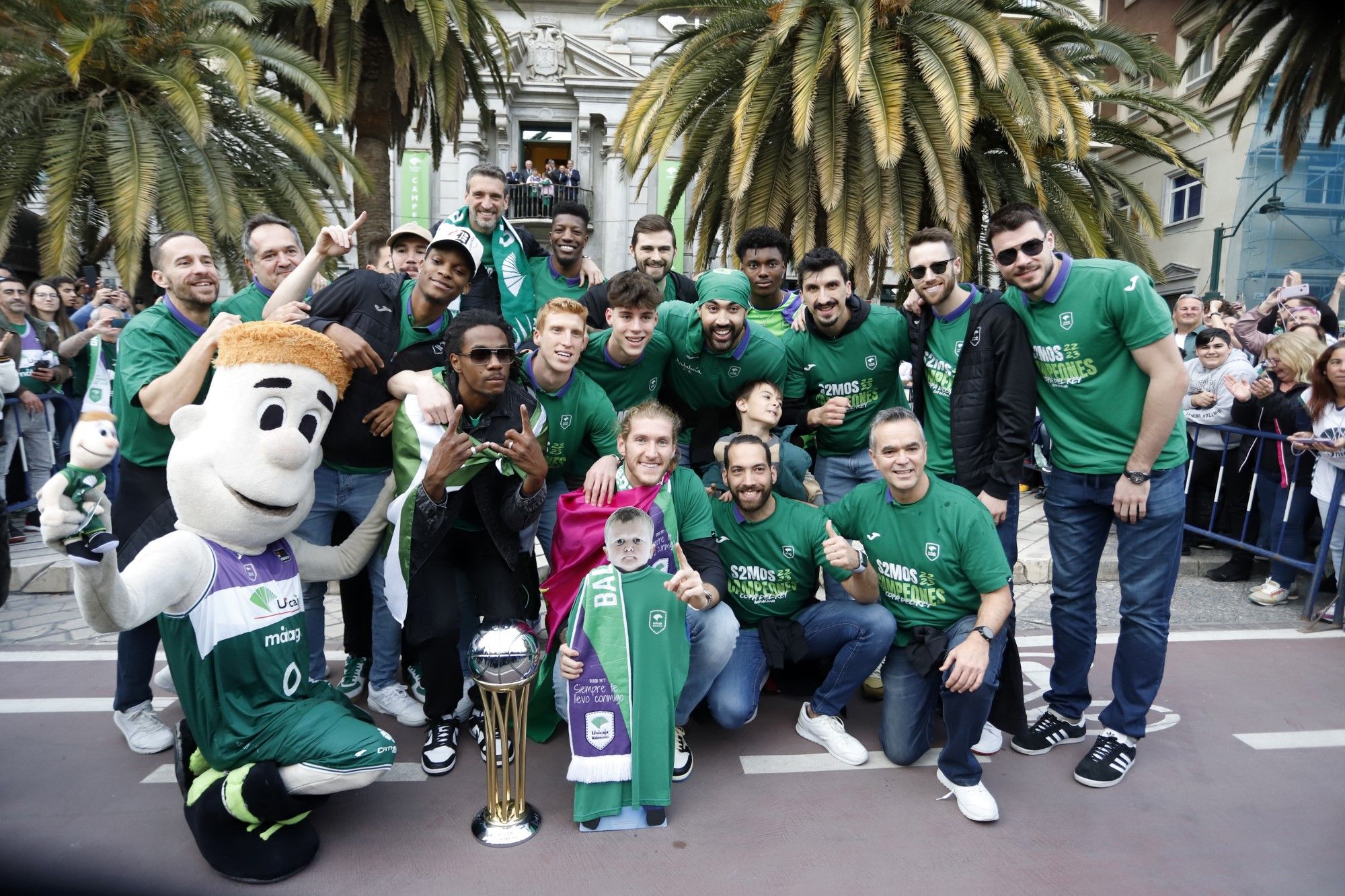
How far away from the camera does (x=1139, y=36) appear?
30.2ft

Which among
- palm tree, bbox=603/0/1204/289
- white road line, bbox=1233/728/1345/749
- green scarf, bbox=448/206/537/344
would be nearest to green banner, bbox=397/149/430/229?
palm tree, bbox=603/0/1204/289

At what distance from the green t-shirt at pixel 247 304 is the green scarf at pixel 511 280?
1.33 m

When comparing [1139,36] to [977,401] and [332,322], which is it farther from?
[332,322]

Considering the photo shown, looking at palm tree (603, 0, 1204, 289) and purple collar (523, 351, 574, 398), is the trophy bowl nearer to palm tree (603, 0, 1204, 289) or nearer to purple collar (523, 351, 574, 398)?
purple collar (523, 351, 574, 398)

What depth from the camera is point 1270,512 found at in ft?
19.5

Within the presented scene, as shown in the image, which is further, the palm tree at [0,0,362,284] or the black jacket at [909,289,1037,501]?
the palm tree at [0,0,362,284]

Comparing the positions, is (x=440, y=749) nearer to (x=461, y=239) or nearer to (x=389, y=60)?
(x=461, y=239)

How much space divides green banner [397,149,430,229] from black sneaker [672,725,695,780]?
1654 cm

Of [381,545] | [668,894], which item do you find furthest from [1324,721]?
[381,545]

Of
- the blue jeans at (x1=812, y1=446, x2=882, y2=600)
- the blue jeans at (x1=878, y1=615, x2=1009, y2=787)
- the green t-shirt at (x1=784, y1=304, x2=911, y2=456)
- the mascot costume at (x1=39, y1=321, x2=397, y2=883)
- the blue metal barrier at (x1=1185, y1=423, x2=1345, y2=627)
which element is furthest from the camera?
the blue metal barrier at (x1=1185, y1=423, x2=1345, y2=627)

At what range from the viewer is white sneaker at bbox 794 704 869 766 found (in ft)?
11.4

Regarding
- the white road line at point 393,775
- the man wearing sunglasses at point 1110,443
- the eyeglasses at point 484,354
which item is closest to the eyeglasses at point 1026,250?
the man wearing sunglasses at point 1110,443

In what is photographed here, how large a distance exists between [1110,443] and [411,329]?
301 cm

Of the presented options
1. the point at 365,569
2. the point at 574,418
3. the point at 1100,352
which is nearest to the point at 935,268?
the point at 1100,352
